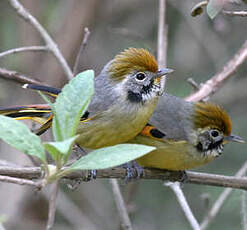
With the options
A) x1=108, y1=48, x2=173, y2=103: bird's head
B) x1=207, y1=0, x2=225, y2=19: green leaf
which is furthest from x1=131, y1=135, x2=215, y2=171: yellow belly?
x1=207, y1=0, x2=225, y2=19: green leaf

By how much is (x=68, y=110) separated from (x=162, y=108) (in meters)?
2.01

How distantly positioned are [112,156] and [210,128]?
208cm

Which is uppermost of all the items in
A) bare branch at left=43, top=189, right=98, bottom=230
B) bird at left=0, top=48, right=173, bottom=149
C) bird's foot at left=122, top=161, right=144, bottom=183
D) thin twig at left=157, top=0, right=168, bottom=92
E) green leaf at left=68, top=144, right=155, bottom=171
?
thin twig at left=157, top=0, right=168, bottom=92

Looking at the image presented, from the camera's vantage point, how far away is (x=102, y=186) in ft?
19.7

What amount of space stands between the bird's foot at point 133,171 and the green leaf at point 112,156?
1451mm

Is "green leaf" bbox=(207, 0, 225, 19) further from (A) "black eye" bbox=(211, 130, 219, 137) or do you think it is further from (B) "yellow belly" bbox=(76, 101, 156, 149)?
(A) "black eye" bbox=(211, 130, 219, 137)

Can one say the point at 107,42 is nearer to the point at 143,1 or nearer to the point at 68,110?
the point at 143,1

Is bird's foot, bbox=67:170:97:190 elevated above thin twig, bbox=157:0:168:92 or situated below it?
below

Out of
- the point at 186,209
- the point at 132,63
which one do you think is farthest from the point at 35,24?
the point at 186,209

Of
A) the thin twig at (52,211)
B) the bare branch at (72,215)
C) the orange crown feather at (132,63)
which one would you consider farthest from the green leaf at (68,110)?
the bare branch at (72,215)

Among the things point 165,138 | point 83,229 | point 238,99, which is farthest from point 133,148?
point 238,99

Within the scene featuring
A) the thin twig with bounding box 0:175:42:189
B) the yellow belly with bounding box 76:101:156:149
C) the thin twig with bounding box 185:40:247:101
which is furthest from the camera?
the thin twig with bounding box 185:40:247:101

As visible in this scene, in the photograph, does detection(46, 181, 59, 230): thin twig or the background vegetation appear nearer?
detection(46, 181, 59, 230): thin twig

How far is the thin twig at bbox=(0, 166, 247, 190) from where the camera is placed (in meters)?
2.37
